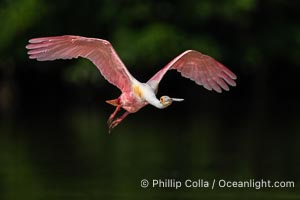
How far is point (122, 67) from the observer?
6.57 metres

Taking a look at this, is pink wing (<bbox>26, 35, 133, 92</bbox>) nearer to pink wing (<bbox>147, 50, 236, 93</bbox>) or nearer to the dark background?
pink wing (<bbox>147, 50, 236, 93</bbox>)

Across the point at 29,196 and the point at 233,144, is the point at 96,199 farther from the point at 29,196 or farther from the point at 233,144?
the point at 233,144

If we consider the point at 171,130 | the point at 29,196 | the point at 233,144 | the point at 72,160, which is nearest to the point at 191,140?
the point at 233,144

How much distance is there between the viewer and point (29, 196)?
10984mm

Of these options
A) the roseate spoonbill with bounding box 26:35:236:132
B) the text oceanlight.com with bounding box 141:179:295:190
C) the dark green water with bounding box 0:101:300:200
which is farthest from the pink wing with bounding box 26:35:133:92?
the text oceanlight.com with bounding box 141:179:295:190

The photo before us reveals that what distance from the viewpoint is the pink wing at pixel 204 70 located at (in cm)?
681

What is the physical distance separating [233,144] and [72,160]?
3210 millimetres

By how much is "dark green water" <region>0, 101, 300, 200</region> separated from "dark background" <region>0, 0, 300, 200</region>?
17 millimetres

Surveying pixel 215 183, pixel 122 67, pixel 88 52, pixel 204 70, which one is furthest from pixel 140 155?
pixel 122 67

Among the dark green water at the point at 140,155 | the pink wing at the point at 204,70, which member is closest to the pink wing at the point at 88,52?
the pink wing at the point at 204,70

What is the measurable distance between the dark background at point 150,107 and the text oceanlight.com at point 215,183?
0.59ft

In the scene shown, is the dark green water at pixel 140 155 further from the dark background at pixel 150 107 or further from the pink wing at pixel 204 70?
the pink wing at pixel 204 70

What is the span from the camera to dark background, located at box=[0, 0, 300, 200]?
12633 mm

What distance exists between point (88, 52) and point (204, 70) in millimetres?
685
